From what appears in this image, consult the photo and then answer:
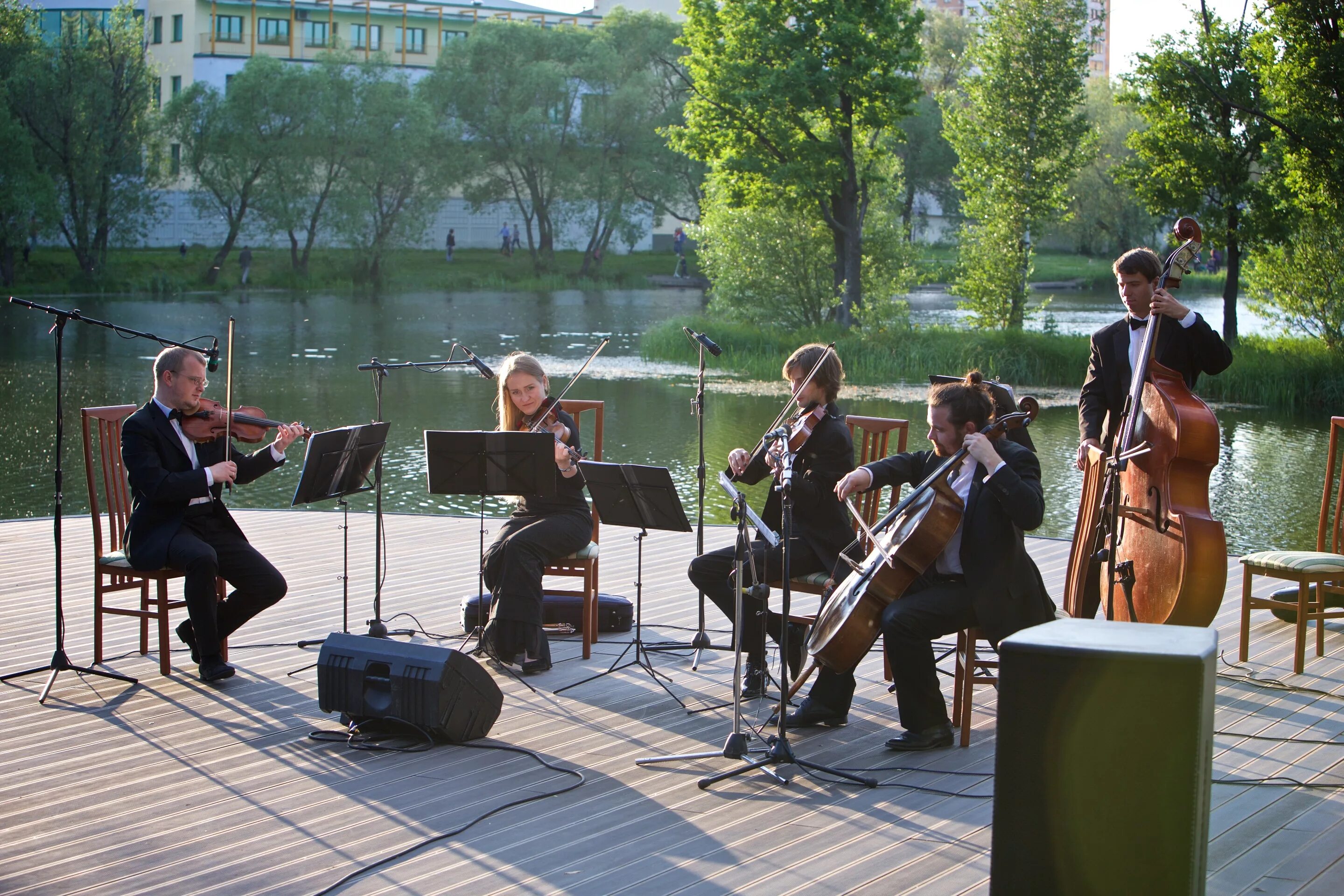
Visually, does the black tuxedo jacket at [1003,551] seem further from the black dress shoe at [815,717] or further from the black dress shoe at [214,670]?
the black dress shoe at [214,670]

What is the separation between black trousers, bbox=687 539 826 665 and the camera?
498cm

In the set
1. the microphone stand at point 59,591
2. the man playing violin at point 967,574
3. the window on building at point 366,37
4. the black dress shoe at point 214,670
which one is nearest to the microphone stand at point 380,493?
the black dress shoe at point 214,670

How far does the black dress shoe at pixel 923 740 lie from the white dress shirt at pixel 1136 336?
1575mm

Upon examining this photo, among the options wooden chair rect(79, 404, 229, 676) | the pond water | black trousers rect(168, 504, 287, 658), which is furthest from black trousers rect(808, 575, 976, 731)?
the pond water

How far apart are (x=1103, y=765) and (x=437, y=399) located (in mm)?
16337

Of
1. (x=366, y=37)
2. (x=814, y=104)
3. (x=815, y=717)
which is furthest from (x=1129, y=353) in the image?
(x=366, y=37)

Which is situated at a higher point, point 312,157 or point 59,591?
point 312,157

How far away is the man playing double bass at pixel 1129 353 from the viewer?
4.84 meters

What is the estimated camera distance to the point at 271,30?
51188 mm

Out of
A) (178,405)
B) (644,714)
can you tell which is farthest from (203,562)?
(644,714)

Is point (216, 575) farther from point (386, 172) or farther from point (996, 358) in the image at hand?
point (386, 172)

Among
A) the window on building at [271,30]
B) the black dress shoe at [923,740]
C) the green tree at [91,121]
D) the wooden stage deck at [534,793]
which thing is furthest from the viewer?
the window on building at [271,30]

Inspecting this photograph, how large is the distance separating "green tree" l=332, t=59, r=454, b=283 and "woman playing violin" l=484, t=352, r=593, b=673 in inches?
1340

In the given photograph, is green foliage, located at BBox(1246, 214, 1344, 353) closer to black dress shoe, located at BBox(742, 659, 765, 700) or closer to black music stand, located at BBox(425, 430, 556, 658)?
black dress shoe, located at BBox(742, 659, 765, 700)
